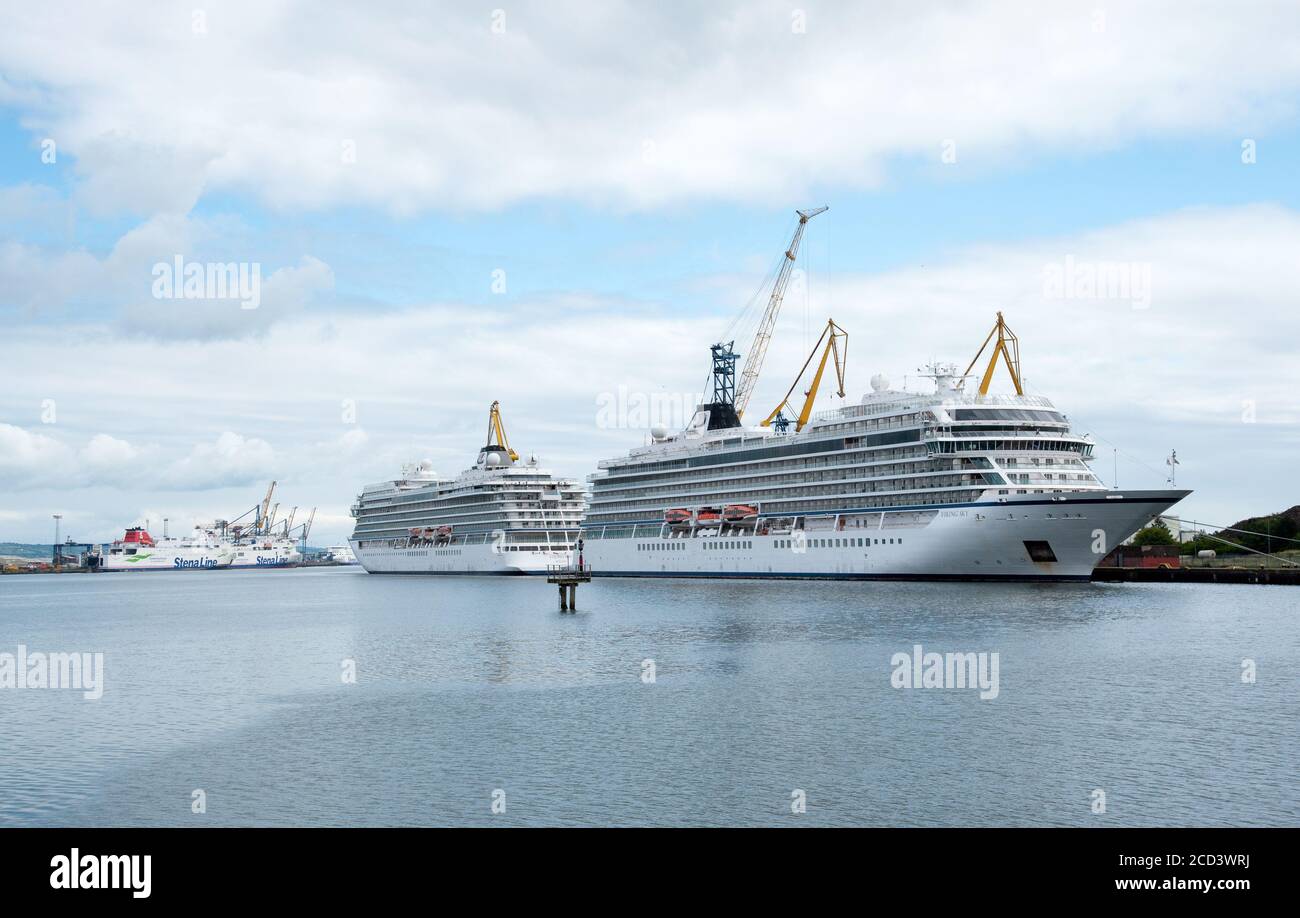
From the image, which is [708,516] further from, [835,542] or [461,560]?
[461,560]

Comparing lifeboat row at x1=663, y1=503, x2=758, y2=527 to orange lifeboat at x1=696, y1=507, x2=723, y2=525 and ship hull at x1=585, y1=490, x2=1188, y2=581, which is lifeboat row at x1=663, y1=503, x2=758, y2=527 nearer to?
orange lifeboat at x1=696, y1=507, x2=723, y2=525

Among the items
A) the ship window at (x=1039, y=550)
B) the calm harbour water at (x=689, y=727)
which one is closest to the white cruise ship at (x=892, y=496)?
the ship window at (x=1039, y=550)

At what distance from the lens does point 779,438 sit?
113 metres

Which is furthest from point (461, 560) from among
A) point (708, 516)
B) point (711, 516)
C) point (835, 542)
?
point (835, 542)

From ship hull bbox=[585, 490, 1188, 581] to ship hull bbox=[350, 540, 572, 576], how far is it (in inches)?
1661

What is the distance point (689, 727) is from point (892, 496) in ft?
213

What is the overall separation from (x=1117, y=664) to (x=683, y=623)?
28914 millimetres

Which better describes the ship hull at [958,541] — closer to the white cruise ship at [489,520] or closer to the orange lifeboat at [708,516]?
the orange lifeboat at [708,516]

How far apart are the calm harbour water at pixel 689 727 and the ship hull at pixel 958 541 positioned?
50.5ft

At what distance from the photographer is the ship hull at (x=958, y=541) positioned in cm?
8188

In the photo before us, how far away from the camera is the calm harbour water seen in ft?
86.3
